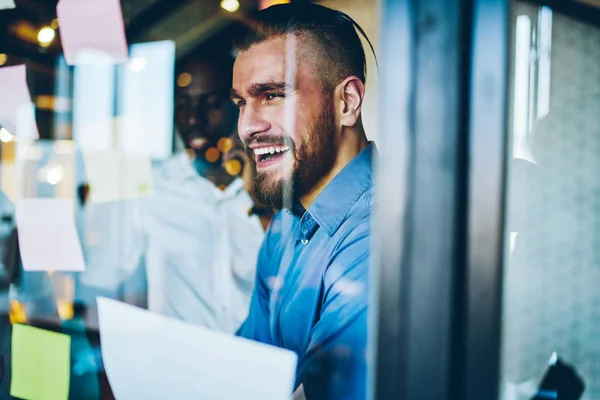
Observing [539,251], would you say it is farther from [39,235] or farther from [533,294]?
[39,235]

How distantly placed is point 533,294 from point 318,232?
407mm

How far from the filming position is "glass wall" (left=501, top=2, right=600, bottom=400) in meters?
0.75

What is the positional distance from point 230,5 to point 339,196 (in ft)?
1.64

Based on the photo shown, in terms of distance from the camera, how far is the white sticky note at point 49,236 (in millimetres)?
1289

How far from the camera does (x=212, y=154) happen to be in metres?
1.23

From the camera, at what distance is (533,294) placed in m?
0.76

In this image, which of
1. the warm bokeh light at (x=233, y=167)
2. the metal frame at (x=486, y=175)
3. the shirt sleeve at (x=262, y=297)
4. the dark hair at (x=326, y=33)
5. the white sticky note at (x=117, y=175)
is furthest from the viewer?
the white sticky note at (x=117, y=175)

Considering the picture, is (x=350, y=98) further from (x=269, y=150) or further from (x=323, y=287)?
(x=323, y=287)

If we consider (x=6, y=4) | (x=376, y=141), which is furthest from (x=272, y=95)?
(x=6, y=4)

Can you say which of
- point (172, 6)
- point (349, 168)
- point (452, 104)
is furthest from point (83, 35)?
point (452, 104)

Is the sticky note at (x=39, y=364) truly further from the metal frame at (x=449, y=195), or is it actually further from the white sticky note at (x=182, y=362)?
the metal frame at (x=449, y=195)

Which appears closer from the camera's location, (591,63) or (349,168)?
(591,63)

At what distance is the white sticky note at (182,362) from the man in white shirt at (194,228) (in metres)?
0.07

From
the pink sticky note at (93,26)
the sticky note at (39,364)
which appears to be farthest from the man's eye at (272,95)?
the sticky note at (39,364)
